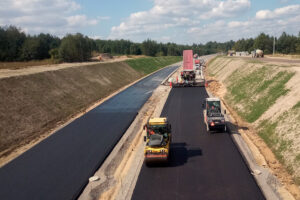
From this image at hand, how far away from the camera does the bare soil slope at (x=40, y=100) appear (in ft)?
76.5

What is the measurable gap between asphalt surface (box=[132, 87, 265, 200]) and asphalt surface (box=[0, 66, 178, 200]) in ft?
13.3

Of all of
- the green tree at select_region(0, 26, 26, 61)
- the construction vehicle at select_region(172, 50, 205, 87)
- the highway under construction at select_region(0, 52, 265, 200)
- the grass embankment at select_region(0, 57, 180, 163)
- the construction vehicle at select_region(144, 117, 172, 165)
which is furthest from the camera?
A: the green tree at select_region(0, 26, 26, 61)

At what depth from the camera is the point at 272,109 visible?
76.0ft

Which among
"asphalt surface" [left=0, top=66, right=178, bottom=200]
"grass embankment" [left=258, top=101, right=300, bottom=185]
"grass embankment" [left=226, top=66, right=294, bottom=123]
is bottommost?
"asphalt surface" [left=0, top=66, right=178, bottom=200]

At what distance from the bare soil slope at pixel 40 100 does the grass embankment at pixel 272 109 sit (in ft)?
68.8

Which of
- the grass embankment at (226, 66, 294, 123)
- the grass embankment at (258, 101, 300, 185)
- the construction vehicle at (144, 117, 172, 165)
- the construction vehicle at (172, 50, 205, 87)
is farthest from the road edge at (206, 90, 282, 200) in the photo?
the construction vehicle at (172, 50, 205, 87)

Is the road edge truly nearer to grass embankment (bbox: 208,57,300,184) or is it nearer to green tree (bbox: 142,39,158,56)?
grass embankment (bbox: 208,57,300,184)

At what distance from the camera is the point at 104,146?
2017cm

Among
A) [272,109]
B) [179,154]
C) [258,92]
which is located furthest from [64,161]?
[258,92]

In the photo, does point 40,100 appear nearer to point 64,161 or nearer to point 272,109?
point 64,161

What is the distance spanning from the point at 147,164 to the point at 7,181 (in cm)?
903

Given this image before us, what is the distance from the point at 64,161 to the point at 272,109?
19.1 metres

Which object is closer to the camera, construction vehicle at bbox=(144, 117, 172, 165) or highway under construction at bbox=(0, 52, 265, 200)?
highway under construction at bbox=(0, 52, 265, 200)

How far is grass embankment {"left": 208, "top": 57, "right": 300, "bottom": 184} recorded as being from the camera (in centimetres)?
1669
